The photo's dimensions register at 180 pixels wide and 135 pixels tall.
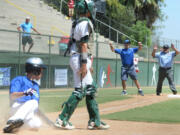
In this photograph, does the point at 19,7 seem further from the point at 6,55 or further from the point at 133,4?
the point at 133,4

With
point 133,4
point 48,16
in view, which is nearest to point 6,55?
point 48,16

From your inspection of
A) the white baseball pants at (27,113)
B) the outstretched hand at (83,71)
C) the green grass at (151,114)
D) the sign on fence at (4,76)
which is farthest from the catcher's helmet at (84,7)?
the sign on fence at (4,76)

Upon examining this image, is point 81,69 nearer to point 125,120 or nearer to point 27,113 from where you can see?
point 27,113

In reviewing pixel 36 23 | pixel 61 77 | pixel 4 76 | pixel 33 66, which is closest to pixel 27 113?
pixel 33 66

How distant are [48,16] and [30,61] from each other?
20434 mm

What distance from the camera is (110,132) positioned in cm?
674

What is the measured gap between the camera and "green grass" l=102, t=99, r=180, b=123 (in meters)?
8.59

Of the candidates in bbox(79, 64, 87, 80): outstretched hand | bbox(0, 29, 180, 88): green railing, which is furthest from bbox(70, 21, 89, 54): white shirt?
bbox(0, 29, 180, 88): green railing

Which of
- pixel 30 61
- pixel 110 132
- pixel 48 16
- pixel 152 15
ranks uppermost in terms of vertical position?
pixel 152 15

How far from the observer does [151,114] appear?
376 inches

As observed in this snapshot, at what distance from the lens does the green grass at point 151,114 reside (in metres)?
8.59

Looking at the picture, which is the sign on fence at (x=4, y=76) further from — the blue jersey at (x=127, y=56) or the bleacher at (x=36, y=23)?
the blue jersey at (x=127, y=56)

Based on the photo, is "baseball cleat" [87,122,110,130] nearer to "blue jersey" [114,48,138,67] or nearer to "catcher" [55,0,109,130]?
"catcher" [55,0,109,130]

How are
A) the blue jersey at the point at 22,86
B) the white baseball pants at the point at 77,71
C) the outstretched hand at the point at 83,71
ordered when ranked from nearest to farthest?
the blue jersey at the point at 22,86, the outstretched hand at the point at 83,71, the white baseball pants at the point at 77,71
